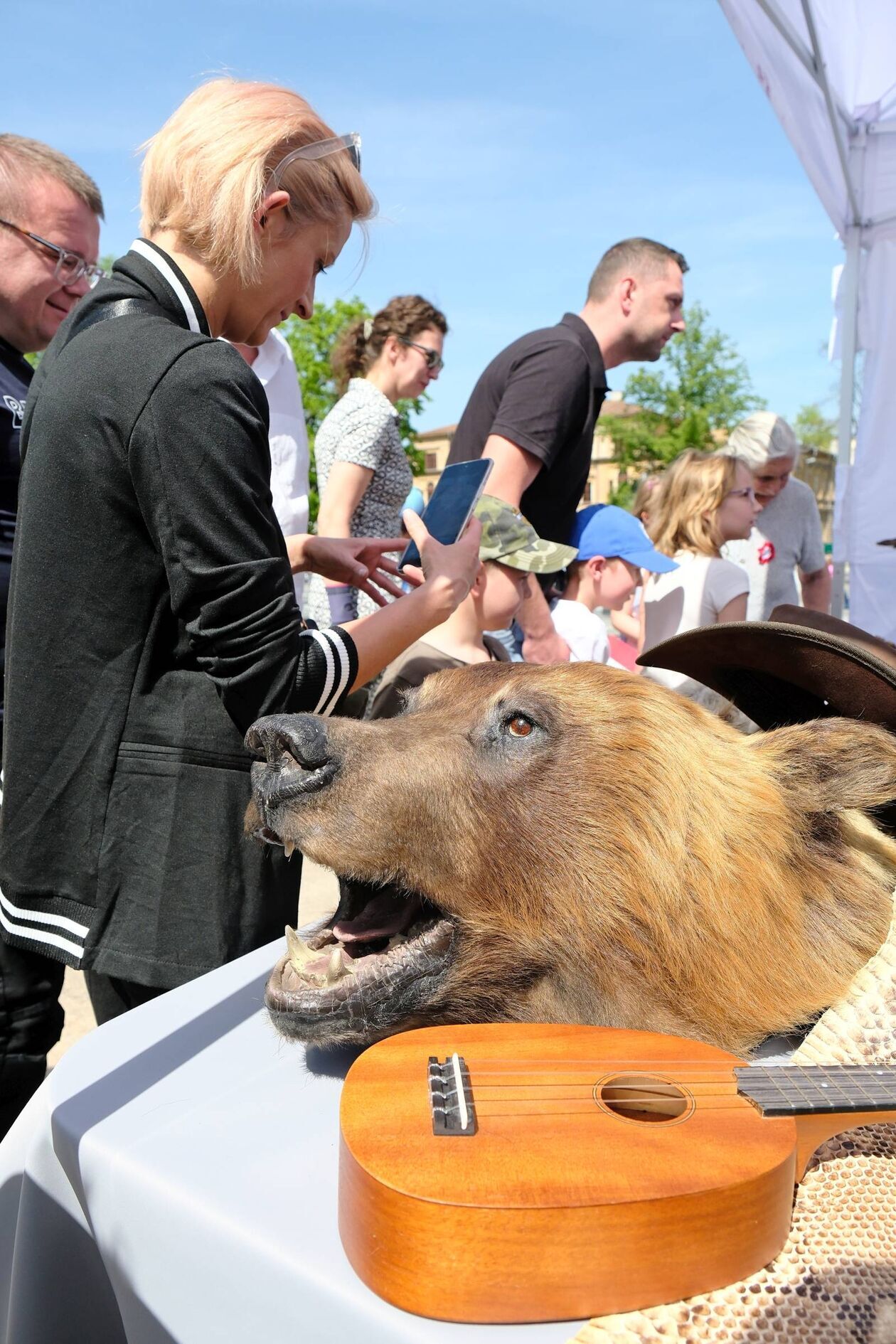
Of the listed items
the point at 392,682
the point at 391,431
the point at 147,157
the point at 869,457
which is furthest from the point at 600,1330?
the point at 869,457

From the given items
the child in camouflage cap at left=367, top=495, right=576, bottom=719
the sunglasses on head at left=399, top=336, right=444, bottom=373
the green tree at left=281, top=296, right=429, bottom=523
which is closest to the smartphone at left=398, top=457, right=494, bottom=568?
the child in camouflage cap at left=367, top=495, right=576, bottom=719

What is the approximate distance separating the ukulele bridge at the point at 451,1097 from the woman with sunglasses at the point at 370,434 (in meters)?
3.28

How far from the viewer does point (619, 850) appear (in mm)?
1646

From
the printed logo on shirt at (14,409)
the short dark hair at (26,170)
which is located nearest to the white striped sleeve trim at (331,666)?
the printed logo on shirt at (14,409)

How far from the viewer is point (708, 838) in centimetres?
165

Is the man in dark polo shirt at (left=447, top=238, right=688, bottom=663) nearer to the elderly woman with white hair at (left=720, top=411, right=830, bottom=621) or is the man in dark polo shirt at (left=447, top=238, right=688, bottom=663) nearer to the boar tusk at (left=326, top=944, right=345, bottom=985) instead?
the elderly woman with white hair at (left=720, top=411, right=830, bottom=621)

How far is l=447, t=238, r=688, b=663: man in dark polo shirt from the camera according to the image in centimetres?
369

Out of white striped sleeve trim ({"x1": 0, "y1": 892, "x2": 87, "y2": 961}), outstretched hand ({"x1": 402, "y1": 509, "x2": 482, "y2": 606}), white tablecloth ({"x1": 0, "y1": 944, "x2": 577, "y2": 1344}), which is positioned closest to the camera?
white tablecloth ({"x1": 0, "y1": 944, "x2": 577, "y2": 1344})

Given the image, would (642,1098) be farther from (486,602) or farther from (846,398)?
(846,398)

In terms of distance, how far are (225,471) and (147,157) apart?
0.81 meters

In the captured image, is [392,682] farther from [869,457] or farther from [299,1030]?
[869,457]

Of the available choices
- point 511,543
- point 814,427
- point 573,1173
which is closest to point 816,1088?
point 573,1173

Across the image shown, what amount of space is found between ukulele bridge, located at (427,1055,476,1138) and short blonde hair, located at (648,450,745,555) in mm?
4353

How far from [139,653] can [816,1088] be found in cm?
137
